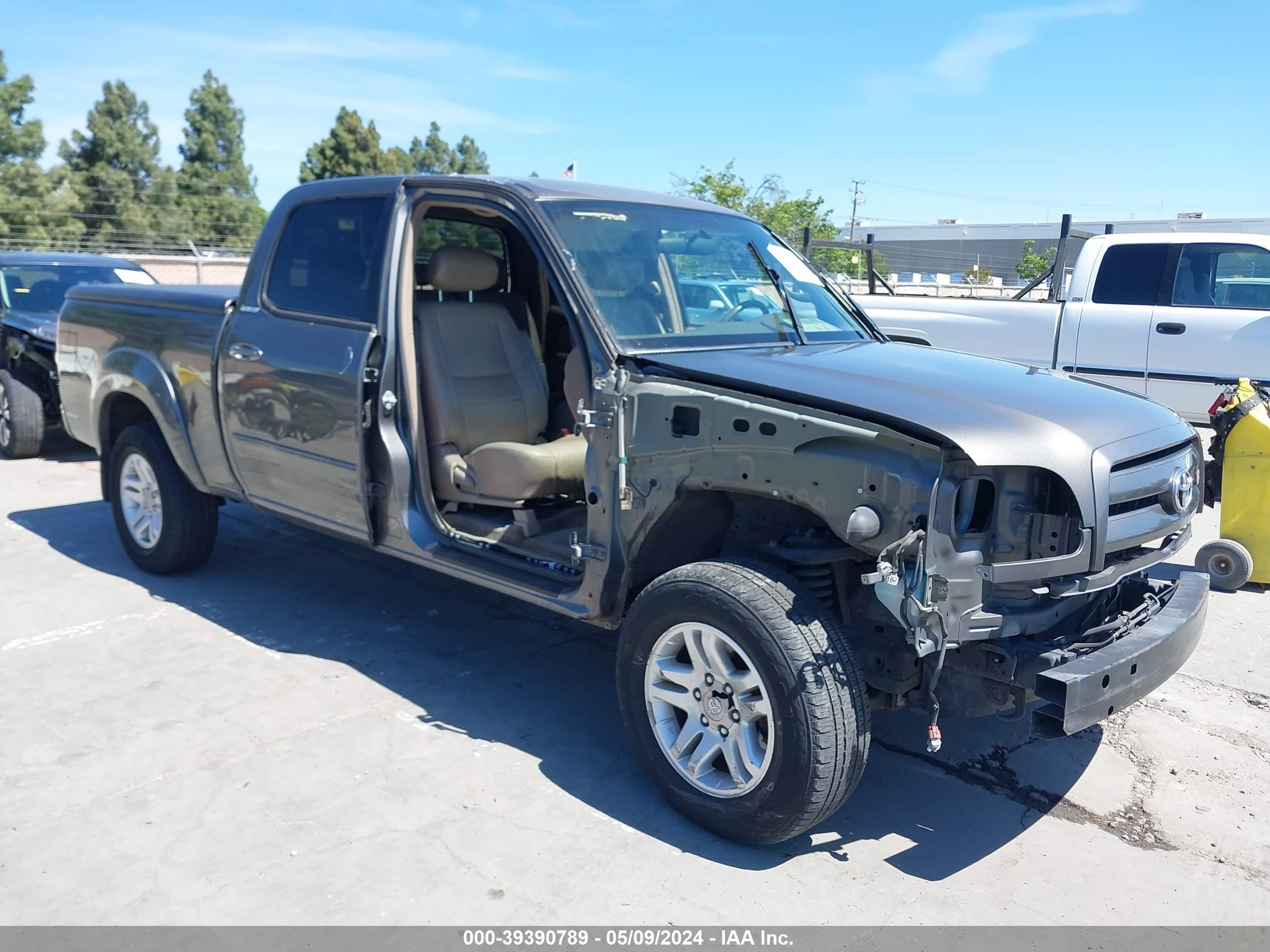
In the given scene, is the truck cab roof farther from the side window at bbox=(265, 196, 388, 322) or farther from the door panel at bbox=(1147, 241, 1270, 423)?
the door panel at bbox=(1147, 241, 1270, 423)

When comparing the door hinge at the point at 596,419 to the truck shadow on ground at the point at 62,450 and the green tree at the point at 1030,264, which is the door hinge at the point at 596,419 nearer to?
the truck shadow on ground at the point at 62,450

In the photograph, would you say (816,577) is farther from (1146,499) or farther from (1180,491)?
(1180,491)

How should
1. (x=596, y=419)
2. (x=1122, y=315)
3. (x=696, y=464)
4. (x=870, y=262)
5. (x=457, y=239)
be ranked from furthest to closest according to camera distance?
(x=1122, y=315) → (x=870, y=262) → (x=457, y=239) → (x=596, y=419) → (x=696, y=464)

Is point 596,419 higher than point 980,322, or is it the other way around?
point 980,322

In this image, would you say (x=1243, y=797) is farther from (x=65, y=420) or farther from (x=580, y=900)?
(x=65, y=420)

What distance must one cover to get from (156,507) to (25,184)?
Result: 31854 millimetres

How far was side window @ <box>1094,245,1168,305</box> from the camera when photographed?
8688 mm

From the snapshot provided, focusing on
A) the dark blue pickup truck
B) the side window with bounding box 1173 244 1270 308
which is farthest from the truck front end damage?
the dark blue pickup truck

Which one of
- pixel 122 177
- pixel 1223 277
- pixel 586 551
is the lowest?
pixel 586 551

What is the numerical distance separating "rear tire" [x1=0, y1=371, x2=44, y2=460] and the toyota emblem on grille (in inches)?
362

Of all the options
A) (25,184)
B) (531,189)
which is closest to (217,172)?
(25,184)

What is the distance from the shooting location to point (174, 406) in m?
5.28

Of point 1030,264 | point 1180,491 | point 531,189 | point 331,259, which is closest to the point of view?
point 1180,491

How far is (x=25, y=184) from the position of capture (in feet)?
103
